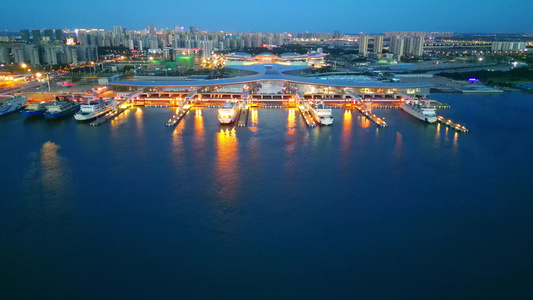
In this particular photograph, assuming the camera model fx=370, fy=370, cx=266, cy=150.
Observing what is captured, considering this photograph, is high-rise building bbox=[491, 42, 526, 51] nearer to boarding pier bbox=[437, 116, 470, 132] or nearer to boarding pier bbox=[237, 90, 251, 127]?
boarding pier bbox=[437, 116, 470, 132]

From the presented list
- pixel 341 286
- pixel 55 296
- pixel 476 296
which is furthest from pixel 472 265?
pixel 55 296

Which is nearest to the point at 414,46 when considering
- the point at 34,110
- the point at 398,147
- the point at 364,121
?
the point at 364,121

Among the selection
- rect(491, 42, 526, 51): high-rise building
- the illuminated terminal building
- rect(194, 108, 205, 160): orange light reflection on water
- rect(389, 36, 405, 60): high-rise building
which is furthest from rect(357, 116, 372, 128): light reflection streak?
rect(491, 42, 526, 51): high-rise building

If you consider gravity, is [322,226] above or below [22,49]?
below

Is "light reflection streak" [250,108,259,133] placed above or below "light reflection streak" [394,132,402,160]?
above

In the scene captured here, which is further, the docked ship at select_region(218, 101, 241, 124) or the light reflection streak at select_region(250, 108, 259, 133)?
the docked ship at select_region(218, 101, 241, 124)

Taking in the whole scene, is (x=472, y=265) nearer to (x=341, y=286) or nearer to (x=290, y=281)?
(x=341, y=286)

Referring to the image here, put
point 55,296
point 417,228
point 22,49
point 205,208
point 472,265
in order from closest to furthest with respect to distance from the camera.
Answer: point 55,296
point 472,265
point 417,228
point 205,208
point 22,49

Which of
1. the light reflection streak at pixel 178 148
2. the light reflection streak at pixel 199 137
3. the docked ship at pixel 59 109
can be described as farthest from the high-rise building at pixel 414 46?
the docked ship at pixel 59 109
